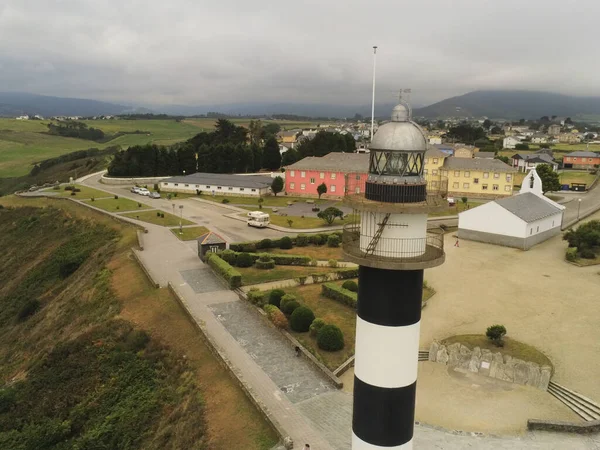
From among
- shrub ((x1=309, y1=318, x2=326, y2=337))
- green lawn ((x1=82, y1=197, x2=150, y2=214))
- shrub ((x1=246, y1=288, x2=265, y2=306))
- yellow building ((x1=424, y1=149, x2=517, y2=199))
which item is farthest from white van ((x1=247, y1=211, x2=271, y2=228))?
yellow building ((x1=424, y1=149, x2=517, y2=199))

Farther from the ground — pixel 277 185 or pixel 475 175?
pixel 475 175

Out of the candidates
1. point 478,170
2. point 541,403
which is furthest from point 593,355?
point 478,170

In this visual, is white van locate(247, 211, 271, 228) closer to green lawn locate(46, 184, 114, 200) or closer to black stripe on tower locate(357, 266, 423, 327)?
green lawn locate(46, 184, 114, 200)

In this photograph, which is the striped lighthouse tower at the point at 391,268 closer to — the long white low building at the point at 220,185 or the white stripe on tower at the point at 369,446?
the white stripe on tower at the point at 369,446

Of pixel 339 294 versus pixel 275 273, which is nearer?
pixel 339 294

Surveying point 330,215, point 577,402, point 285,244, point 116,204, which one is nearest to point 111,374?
point 285,244

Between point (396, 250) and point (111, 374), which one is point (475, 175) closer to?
point (111, 374)
